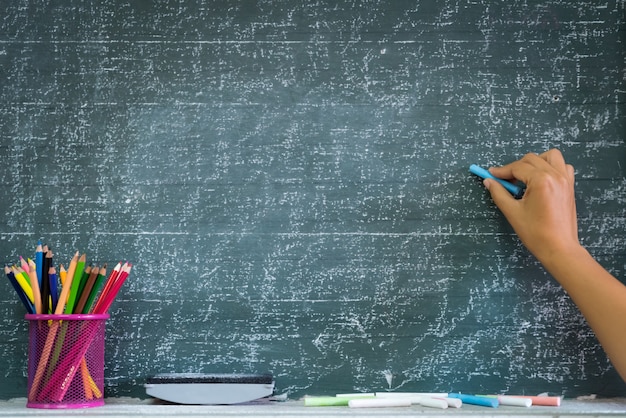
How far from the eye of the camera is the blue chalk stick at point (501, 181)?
1.27 metres

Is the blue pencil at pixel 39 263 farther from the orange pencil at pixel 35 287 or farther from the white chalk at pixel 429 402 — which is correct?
the white chalk at pixel 429 402

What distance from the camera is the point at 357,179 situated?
51.3 inches

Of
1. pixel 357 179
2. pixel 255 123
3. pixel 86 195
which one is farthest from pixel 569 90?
pixel 86 195

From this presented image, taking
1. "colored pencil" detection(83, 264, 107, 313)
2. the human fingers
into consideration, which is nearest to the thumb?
the human fingers

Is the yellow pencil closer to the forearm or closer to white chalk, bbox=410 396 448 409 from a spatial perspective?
white chalk, bbox=410 396 448 409

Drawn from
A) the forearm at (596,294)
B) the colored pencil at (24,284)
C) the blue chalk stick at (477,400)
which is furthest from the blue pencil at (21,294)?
the forearm at (596,294)

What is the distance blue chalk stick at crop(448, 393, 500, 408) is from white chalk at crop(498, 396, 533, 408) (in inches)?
0.8

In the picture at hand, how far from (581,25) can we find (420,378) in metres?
0.60

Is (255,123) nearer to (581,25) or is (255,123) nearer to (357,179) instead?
(357,179)

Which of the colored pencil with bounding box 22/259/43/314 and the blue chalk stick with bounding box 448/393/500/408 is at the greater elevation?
the colored pencil with bounding box 22/259/43/314

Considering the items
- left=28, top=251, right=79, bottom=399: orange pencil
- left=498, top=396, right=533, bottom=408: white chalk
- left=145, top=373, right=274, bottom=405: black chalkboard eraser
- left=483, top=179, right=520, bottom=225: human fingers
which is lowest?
left=498, top=396, right=533, bottom=408: white chalk

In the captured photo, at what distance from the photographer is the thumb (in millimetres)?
1247

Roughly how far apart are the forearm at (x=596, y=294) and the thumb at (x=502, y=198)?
3.3 inches

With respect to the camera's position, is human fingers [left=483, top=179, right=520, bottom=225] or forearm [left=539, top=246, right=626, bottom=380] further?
human fingers [left=483, top=179, right=520, bottom=225]
